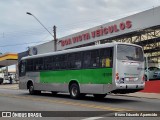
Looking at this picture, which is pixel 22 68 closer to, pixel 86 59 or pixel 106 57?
pixel 86 59

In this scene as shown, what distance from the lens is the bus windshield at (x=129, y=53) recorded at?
18531 millimetres

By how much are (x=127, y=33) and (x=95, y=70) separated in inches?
517

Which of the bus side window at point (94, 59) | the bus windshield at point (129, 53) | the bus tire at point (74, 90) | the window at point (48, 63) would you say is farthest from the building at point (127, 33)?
the bus tire at point (74, 90)

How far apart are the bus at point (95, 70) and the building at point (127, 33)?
9664mm

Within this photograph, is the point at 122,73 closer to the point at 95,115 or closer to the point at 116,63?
the point at 116,63

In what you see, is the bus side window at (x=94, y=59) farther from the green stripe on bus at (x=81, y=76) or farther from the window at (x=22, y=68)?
the window at (x=22, y=68)

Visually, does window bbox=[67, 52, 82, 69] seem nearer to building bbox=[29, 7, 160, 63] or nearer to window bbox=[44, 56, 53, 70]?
window bbox=[44, 56, 53, 70]

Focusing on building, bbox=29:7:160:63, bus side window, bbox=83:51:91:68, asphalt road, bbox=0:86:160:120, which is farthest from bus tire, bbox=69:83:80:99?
building, bbox=29:7:160:63

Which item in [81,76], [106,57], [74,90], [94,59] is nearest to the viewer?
[106,57]

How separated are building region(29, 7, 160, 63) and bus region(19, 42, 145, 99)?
9664mm

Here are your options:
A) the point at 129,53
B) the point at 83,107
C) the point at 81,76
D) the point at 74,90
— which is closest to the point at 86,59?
the point at 81,76

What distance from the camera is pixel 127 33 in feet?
105

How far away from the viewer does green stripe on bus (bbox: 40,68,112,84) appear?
18.9 meters

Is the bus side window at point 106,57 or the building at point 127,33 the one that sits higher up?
the building at point 127,33
